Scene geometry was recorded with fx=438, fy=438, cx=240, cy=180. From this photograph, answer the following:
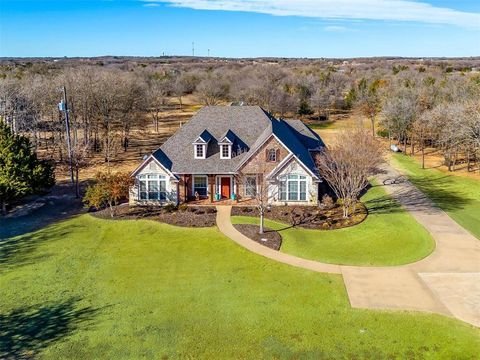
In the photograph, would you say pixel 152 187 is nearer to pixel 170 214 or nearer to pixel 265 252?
pixel 170 214

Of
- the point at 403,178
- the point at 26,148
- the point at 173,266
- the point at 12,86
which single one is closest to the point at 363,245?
the point at 173,266

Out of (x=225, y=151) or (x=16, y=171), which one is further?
(x=225, y=151)

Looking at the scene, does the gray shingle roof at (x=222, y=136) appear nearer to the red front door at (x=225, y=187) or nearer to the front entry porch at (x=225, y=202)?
the red front door at (x=225, y=187)

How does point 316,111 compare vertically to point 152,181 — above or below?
above

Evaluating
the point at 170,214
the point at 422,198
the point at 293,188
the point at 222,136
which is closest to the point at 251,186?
the point at 293,188

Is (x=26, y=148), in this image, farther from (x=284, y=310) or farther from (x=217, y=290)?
(x=284, y=310)

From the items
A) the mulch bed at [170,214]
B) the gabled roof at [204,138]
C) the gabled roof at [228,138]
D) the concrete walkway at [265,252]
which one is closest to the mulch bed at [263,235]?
the concrete walkway at [265,252]
